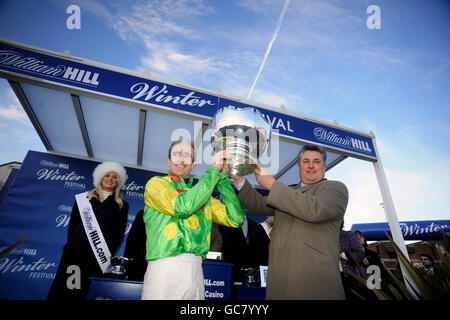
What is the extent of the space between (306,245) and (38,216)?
16.6 ft

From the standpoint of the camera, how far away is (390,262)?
22.0 meters

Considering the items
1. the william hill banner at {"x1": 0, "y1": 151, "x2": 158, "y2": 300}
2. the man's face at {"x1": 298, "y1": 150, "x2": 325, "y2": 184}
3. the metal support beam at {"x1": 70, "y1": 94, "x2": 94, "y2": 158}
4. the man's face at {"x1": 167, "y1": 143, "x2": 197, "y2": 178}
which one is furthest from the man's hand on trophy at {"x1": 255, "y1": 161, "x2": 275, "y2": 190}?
the william hill banner at {"x1": 0, "y1": 151, "x2": 158, "y2": 300}

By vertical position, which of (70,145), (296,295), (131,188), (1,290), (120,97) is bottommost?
(1,290)

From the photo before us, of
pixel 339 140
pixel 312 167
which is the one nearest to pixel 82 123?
pixel 312 167

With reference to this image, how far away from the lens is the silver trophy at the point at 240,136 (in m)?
1.39

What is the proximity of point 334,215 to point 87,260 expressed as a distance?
11.1 ft

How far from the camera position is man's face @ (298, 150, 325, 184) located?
1.78 metres

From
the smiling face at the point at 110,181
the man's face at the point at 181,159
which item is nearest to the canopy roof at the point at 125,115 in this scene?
the man's face at the point at 181,159

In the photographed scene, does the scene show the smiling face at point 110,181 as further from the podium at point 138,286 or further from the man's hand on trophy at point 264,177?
the man's hand on trophy at point 264,177

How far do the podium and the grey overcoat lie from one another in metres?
1.18

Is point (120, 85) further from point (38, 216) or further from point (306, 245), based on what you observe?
point (38, 216)
